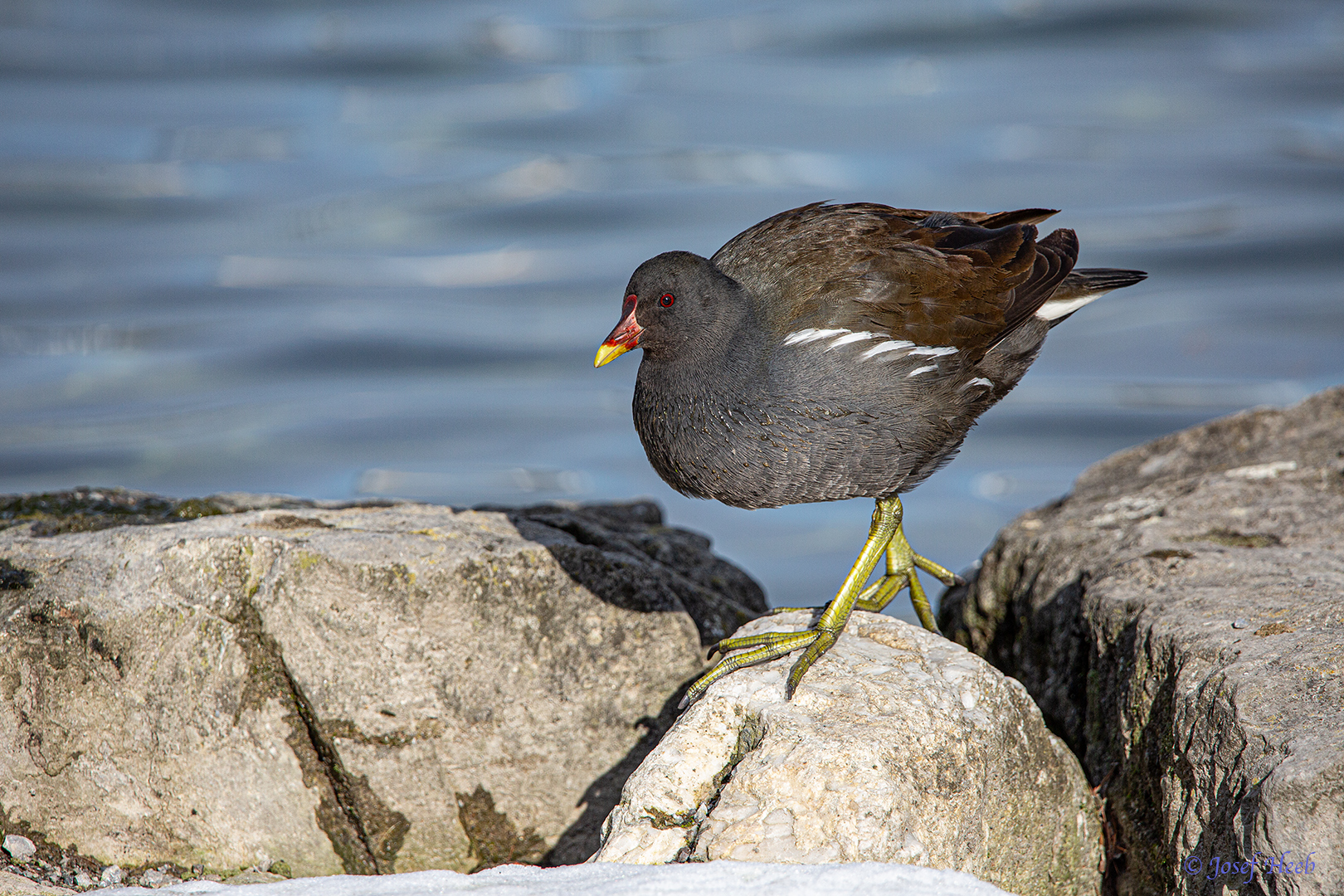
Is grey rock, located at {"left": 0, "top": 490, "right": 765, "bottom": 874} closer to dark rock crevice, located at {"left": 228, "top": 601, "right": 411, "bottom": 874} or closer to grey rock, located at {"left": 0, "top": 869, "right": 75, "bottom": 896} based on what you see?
dark rock crevice, located at {"left": 228, "top": 601, "right": 411, "bottom": 874}

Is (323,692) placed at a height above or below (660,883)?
above

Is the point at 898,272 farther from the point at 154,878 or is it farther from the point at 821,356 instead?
the point at 154,878

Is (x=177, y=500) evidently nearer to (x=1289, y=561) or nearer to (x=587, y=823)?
(x=587, y=823)

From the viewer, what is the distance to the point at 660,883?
8.17ft

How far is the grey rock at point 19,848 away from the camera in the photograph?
315 centimetres

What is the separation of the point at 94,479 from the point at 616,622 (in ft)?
21.0

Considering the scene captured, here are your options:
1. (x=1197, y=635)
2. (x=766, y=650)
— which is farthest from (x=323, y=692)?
(x=1197, y=635)

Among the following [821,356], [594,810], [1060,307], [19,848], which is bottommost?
[594,810]

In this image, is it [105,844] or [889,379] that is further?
[889,379]

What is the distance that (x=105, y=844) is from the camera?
10.7 ft

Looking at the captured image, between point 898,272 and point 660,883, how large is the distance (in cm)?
203

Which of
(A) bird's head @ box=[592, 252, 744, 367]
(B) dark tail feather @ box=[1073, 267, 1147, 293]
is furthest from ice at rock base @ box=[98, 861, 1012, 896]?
(B) dark tail feather @ box=[1073, 267, 1147, 293]

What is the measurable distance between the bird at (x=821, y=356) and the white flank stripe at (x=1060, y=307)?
0.15 m

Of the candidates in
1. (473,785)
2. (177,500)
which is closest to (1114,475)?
(473,785)
